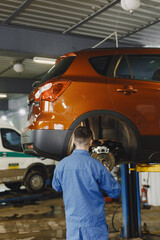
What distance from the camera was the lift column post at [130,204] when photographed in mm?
5090

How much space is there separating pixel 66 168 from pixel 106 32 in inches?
235

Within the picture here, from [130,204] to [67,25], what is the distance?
453 cm

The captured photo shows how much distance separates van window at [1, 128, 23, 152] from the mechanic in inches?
237

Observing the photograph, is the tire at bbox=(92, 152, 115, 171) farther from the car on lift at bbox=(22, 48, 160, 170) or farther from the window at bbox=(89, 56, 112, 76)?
the window at bbox=(89, 56, 112, 76)

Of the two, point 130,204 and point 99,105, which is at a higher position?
point 99,105

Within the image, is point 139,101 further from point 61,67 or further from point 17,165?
point 17,165

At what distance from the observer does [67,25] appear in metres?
7.30

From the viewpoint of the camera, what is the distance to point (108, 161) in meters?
3.50

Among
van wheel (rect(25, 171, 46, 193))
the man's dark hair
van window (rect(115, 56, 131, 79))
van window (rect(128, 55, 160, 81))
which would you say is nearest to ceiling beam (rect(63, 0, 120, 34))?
van window (rect(128, 55, 160, 81))

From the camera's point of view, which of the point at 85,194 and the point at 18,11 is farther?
the point at 18,11

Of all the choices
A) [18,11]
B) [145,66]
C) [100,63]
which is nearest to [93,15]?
[18,11]

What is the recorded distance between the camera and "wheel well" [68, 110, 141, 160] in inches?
127

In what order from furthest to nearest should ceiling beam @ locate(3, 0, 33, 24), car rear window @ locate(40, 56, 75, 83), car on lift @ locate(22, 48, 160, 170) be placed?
1. ceiling beam @ locate(3, 0, 33, 24)
2. car rear window @ locate(40, 56, 75, 83)
3. car on lift @ locate(22, 48, 160, 170)

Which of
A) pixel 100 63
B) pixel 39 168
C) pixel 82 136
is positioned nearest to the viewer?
pixel 82 136
